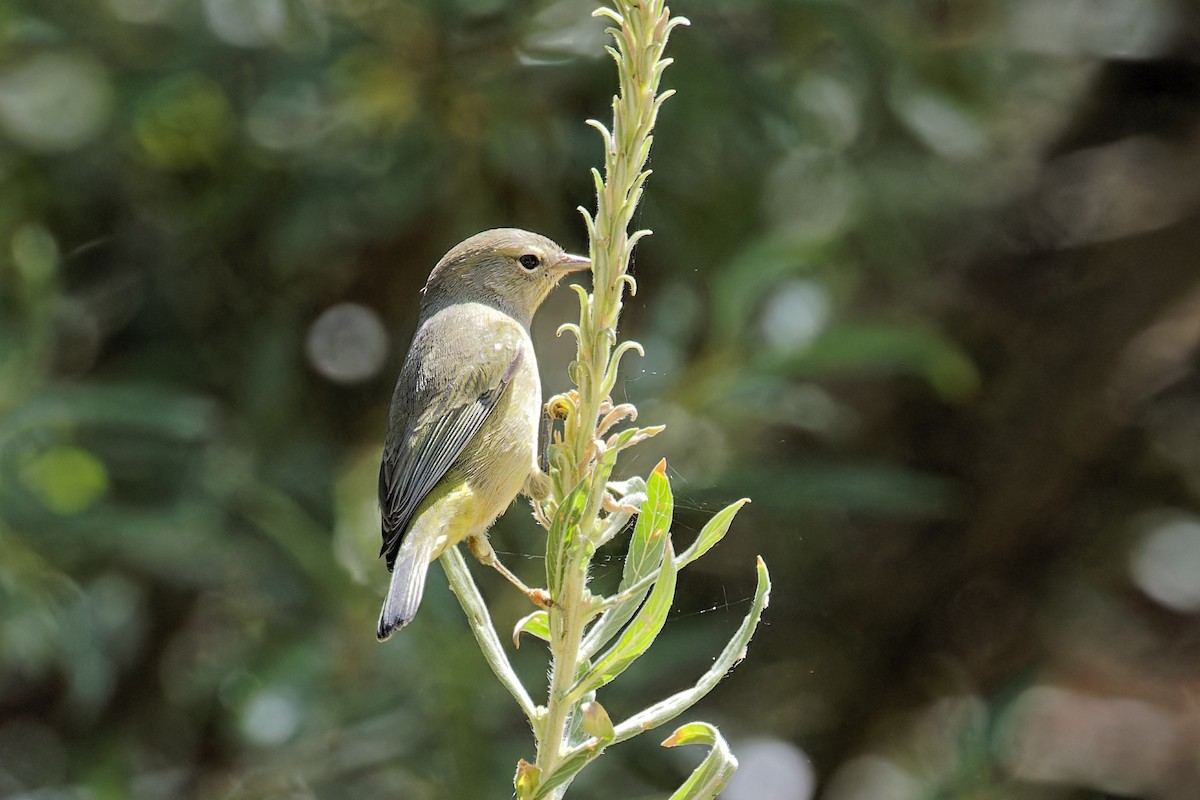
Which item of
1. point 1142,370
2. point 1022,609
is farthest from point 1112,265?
point 1022,609

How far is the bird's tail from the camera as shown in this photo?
6.53ft

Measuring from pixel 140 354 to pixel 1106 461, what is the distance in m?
3.29

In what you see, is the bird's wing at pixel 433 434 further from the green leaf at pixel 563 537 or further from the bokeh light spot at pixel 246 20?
Answer: the bokeh light spot at pixel 246 20

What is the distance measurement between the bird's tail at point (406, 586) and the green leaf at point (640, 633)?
0.61m

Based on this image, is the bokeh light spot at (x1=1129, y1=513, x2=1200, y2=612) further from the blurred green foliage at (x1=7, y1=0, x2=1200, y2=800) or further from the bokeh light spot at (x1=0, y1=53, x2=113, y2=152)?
the bokeh light spot at (x1=0, y1=53, x2=113, y2=152)

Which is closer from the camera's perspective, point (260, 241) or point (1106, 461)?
point (260, 241)

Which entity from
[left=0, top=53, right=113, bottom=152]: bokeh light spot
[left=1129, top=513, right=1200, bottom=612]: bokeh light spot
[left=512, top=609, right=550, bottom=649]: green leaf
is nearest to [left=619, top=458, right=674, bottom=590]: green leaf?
[left=512, top=609, right=550, bottom=649]: green leaf

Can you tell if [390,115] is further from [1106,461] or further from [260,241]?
[1106,461]

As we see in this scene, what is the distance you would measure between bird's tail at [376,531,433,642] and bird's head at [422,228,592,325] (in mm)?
860

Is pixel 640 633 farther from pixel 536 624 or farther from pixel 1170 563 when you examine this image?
pixel 1170 563

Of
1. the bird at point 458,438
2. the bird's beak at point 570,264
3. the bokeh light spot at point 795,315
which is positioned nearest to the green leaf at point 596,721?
the bird at point 458,438

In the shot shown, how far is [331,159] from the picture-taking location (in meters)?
4.12

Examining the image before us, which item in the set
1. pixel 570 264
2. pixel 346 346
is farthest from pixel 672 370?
pixel 346 346

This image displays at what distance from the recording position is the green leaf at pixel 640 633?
1322 millimetres
